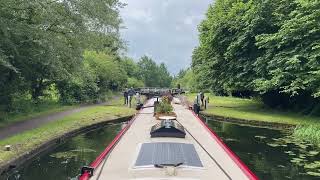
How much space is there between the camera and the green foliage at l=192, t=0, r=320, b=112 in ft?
93.2

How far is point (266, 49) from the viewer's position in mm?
34188

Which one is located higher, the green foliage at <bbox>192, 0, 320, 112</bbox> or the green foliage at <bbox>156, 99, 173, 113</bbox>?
the green foliage at <bbox>192, 0, 320, 112</bbox>

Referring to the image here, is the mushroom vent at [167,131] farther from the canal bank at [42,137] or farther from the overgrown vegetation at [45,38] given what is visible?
the overgrown vegetation at [45,38]

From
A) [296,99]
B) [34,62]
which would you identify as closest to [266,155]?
[34,62]

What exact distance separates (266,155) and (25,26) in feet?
42.6

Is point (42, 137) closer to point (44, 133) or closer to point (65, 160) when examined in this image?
point (44, 133)

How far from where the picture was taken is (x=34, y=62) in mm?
23688

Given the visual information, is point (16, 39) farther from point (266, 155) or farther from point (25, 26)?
point (266, 155)

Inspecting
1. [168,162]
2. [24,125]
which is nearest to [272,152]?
[168,162]

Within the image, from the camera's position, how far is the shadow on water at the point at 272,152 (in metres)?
16.4

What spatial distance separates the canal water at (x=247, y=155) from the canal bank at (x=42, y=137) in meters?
0.35

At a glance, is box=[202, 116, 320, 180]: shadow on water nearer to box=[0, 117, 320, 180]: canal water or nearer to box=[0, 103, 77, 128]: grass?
box=[0, 117, 320, 180]: canal water

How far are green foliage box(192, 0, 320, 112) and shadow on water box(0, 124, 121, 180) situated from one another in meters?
12.5

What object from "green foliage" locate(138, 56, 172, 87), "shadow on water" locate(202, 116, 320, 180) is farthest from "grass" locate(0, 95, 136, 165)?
"green foliage" locate(138, 56, 172, 87)
